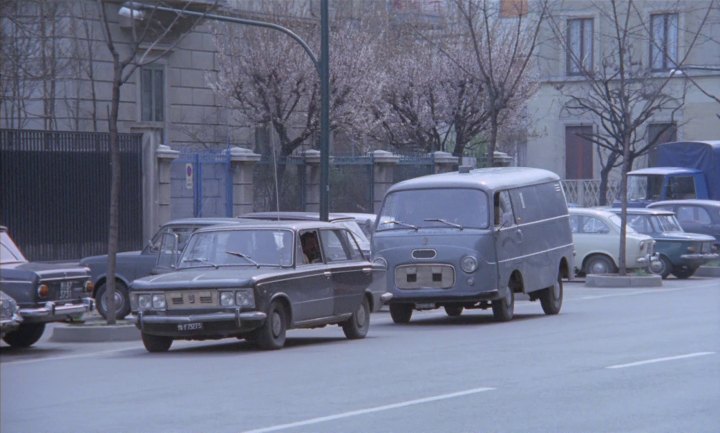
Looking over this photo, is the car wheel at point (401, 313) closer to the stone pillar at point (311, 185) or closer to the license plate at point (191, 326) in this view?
the license plate at point (191, 326)

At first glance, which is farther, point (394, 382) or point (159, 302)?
point (159, 302)

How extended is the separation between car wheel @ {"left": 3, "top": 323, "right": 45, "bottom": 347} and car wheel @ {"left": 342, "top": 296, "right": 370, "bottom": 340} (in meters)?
3.99

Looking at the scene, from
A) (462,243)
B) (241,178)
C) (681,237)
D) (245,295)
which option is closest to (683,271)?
(681,237)

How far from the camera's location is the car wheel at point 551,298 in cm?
2161

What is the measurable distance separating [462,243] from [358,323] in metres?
2.75

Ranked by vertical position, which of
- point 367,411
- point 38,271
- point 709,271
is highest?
point 38,271

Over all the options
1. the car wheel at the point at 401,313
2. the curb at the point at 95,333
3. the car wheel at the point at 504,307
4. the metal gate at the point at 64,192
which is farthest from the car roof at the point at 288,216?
the metal gate at the point at 64,192

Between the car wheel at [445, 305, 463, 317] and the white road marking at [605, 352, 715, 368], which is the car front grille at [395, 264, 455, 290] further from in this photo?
the white road marking at [605, 352, 715, 368]

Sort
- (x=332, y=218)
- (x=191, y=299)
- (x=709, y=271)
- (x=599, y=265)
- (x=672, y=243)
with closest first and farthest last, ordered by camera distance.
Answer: (x=191, y=299) < (x=332, y=218) < (x=599, y=265) < (x=672, y=243) < (x=709, y=271)

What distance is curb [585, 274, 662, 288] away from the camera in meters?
29.1

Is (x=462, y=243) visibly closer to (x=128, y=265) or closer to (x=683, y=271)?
(x=128, y=265)

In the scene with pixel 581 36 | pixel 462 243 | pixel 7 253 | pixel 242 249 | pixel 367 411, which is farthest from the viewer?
pixel 581 36

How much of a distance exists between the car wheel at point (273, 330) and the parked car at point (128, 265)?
17.2ft

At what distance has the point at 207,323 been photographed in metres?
15.1
